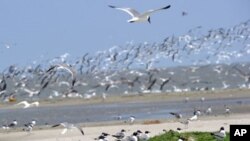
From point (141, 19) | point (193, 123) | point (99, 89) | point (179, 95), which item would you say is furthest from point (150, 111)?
point (99, 89)

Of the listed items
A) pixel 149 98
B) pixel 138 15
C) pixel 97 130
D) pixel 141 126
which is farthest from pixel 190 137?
pixel 149 98

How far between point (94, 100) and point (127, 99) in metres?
2.94

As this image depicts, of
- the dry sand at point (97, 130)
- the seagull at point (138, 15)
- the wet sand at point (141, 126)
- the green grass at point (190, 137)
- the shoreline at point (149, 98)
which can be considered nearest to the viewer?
the seagull at point (138, 15)

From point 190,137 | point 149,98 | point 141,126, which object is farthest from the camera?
point 149,98

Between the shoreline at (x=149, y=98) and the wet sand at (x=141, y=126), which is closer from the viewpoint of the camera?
the wet sand at (x=141, y=126)

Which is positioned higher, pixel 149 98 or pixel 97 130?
pixel 149 98

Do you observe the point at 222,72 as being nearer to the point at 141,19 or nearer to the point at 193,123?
the point at 193,123

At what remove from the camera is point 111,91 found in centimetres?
6969

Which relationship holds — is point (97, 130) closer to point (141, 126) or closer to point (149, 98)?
point (141, 126)

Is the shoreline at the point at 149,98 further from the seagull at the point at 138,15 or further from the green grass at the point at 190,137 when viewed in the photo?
the seagull at the point at 138,15

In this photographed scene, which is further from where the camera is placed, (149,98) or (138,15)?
(149,98)

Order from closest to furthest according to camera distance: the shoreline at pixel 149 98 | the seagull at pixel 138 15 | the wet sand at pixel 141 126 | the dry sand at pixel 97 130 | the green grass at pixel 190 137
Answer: the seagull at pixel 138 15
the green grass at pixel 190 137
the dry sand at pixel 97 130
the wet sand at pixel 141 126
the shoreline at pixel 149 98

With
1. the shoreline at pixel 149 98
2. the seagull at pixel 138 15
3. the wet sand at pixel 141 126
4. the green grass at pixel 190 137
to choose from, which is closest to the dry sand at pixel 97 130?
the wet sand at pixel 141 126

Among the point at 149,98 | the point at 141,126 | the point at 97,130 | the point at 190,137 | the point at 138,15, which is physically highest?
the point at 138,15
